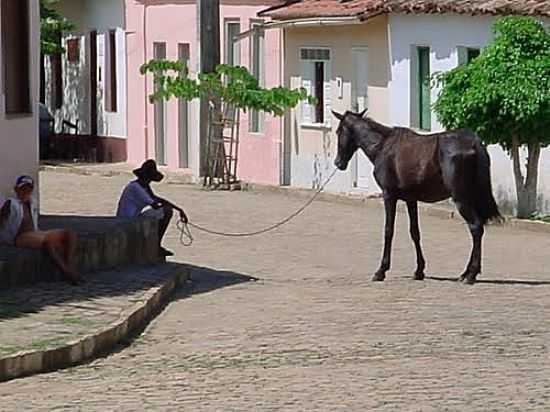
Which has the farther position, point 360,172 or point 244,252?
point 360,172

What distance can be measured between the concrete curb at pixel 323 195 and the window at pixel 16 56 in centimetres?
862

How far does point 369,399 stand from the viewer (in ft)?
37.6

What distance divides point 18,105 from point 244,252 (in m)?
4.59

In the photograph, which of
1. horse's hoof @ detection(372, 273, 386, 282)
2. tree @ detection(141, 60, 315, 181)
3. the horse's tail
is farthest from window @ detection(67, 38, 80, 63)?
the horse's tail

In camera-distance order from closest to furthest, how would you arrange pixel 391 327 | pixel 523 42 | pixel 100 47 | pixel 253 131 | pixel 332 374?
pixel 332 374 → pixel 391 327 → pixel 523 42 → pixel 253 131 → pixel 100 47

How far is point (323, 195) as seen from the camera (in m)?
31.9

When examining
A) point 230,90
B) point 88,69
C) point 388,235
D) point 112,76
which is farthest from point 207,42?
point 388,235

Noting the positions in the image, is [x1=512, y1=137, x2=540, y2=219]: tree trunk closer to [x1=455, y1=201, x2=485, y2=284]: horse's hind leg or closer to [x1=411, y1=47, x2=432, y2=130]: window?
[x1=411, y1=47, x2=432, y2=130]: window

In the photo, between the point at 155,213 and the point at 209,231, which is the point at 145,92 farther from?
the point at 155,213

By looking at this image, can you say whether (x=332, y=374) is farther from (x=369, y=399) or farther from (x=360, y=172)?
(x=360, y=172)

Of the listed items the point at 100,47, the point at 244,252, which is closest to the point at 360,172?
the point at 244,252

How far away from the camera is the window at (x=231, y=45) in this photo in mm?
36812

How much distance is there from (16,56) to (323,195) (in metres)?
13.0

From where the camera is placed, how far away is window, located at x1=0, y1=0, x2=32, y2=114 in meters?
19.3
